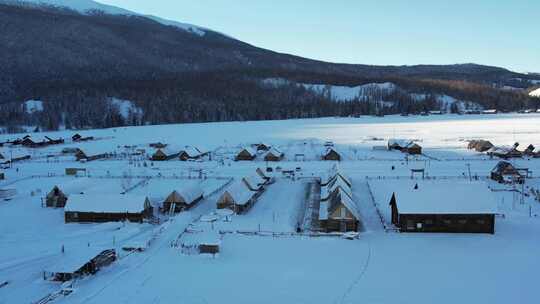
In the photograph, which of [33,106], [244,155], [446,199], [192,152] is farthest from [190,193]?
[33,106]

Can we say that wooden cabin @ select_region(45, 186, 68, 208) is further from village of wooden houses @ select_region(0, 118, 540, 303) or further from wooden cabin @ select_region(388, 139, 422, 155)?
wooden cabin @ select_region(388, 139, 422, 155)

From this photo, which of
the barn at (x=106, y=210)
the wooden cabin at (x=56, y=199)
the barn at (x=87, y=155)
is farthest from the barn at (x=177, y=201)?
the barn at (x=87, y=155)

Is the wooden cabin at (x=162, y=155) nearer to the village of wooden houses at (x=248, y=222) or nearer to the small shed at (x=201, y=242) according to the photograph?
the village of wooden houses at (x=248, y=222)

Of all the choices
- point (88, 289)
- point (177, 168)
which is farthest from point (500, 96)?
point (88, 289)

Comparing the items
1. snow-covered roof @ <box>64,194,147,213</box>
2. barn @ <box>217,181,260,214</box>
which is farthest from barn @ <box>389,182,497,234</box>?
snow-covered roof @ <box>64,194,147,213</box>

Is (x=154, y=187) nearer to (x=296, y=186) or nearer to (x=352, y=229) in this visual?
(x=296, y=186)

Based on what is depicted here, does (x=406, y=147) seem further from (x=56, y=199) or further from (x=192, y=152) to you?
(x=56, y=199)
